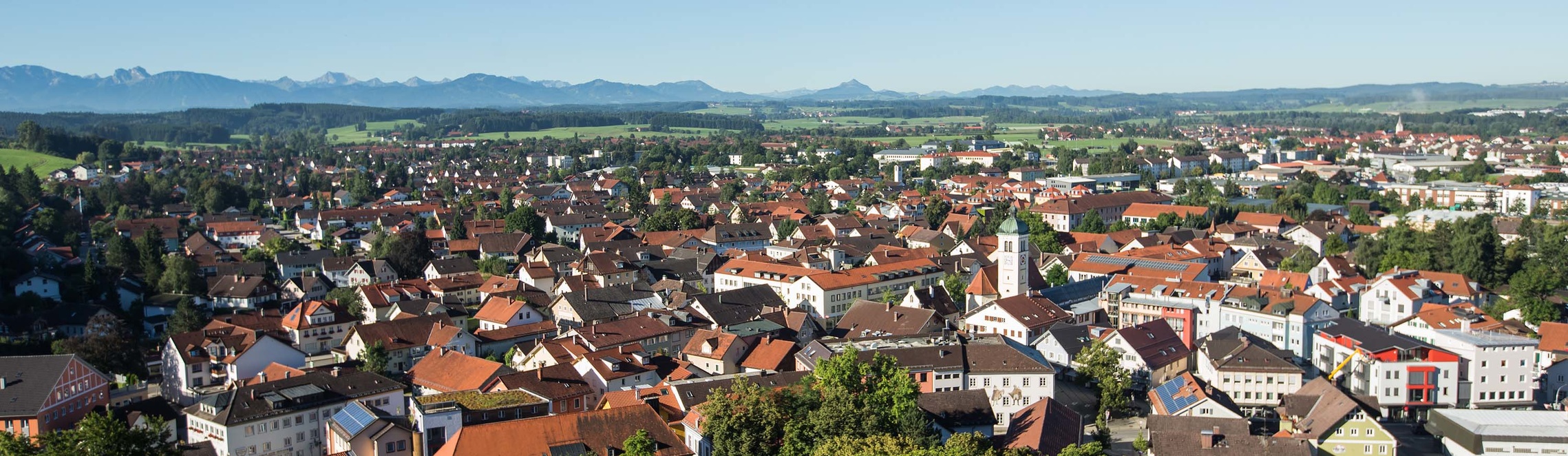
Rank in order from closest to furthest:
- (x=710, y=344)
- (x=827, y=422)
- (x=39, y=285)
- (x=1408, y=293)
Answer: (x=827, y=422)
(x=710, y=344)
(x=1408, y=293)
(x=39, y=285)

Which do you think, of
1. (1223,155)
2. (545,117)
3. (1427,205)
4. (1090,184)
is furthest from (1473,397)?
(545,117)

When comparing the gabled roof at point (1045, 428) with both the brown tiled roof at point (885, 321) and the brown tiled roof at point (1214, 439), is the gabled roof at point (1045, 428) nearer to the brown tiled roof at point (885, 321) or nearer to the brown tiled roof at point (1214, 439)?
the brown tiled roof at point (1214, 439)

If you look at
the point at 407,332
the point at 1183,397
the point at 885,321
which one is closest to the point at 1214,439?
the point at 1183,397

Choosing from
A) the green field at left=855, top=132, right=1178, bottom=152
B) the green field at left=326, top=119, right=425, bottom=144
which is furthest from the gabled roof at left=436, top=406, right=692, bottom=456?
the green field at left=326, top=119, right=425, bottom=144

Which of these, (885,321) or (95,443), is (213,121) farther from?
(95,443)

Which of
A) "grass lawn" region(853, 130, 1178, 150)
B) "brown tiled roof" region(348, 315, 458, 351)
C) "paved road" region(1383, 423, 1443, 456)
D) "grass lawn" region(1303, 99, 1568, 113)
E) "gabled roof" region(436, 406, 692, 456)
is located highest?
"grass lawn" region(1303, 99, 1568, 113)

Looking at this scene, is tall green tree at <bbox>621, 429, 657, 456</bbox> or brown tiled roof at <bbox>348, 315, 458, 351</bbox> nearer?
tall green tree at <bbox>621, 429, 657, 456</bbox>

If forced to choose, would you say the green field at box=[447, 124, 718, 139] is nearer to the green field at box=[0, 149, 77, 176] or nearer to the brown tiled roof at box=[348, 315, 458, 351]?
the green field at box=[0, 149, 77, 176]
